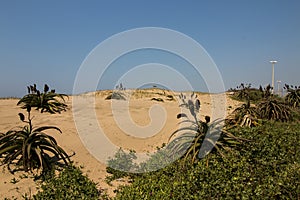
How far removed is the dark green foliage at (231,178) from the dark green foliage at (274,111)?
5087 millimetres

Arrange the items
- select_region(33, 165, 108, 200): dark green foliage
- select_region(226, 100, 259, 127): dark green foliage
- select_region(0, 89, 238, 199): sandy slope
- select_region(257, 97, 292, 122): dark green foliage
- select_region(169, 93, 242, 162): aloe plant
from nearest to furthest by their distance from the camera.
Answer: select_region(33, 165, 108, 200): dark green foliage
select_region(0, 89, 238, 199): sandy slope
select_region(169, 93, 242, 162): aloe plant
select_region(226, 100, 259, 127): dark green foliage
select_region(257, 97, 292, 122): dark green foliage

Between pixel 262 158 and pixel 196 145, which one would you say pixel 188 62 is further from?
pixel 262 158

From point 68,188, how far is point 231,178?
7.62 ft

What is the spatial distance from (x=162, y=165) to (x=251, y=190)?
1677 millimetres

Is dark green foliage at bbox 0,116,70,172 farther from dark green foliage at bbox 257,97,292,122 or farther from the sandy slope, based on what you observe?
dark green foliage at bbox 257,97,292,122

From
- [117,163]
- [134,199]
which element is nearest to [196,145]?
[117,163]

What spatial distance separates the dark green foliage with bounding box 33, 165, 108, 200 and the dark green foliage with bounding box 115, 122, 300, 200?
1.31 ft

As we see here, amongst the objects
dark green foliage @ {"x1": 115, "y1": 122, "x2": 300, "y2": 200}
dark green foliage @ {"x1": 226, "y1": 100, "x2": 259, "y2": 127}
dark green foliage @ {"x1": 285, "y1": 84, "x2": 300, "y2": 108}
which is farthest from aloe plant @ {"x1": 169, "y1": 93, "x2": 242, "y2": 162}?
dark green foliage @ {"x1": 285, "y1": 84, "x2": 300, "y2": 108}

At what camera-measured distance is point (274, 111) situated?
1012 cm

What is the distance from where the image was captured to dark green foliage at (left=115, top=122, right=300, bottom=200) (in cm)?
345

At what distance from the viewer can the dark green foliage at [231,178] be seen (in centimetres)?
345

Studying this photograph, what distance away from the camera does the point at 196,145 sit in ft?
16.0

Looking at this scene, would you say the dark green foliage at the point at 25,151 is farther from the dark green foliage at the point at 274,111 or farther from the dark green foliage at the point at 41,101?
the dark green foliage at the point at 274,111

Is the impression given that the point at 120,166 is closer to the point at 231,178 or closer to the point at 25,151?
the point at 25,151
